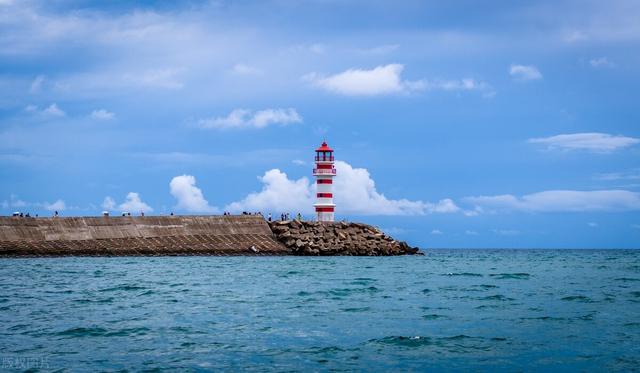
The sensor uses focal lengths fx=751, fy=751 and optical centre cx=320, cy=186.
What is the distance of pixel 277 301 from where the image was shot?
2136cm

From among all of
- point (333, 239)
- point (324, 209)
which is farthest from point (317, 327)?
point (324, 209)

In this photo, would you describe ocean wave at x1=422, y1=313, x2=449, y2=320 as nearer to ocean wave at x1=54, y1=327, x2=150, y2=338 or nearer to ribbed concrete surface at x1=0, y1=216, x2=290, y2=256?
ocean wave at x1=54, y1=327, x2=150, y2=338

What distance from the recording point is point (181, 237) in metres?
55.3

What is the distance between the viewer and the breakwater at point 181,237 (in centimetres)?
5078

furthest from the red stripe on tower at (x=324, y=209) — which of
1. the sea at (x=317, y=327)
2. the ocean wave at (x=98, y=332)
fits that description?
the ocean wave at (x=98, y=332)

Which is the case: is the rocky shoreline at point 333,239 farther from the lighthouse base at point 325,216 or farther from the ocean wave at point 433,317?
the ocean wave at point 433,317

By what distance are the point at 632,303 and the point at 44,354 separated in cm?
1544

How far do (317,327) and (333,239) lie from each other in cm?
4287

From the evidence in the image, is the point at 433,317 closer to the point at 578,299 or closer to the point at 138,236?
the point at 578,299

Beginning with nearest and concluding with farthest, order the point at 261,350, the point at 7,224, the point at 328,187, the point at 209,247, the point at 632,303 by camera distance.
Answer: the point at 261,350 → the point at 632,303 → the point at 7,224 → the point at 209,247 → the point at 328,187

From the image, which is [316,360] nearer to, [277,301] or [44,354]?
[44,354]

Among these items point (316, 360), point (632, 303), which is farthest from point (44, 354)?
point (632, 303)

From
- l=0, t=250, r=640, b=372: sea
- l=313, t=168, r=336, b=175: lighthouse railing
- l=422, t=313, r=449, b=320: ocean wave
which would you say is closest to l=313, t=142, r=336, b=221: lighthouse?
l=313, t=168, r=336, b=175: lighthouse railing

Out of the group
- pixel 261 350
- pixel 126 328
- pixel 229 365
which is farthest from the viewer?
pixel 126 328
